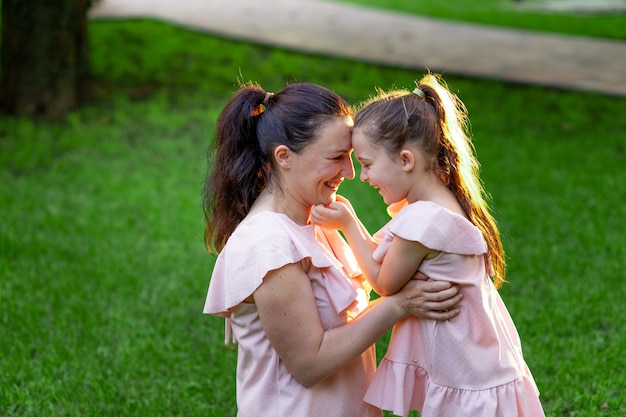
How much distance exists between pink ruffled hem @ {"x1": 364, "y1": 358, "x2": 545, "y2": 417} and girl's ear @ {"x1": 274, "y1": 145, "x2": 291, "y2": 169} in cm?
71

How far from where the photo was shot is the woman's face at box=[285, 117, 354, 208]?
8.64ft

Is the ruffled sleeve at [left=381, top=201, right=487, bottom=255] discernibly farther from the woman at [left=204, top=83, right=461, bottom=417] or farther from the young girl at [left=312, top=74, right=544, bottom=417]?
the woman at [left=204, top=83, right=461, bottom=417]

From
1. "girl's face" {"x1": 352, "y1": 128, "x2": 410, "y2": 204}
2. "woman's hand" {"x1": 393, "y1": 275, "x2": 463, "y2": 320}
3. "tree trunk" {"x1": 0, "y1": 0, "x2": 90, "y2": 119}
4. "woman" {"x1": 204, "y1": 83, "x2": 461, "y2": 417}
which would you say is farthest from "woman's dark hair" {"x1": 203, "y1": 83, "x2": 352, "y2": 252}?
"tree trunk" {"x1": 0, "y1": 0, "x2": 90, "y2": 119}

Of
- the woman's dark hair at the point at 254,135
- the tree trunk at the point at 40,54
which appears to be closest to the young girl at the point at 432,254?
the woman's dark hair at the point at 254,135

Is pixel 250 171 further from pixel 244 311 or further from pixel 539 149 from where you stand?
pixel 539 149

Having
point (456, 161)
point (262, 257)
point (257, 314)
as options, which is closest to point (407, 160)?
point (456, 161)

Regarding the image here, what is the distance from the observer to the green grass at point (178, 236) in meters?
4.15

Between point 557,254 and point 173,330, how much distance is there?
2474 millimetres

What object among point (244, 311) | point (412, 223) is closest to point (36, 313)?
point (244, 311)

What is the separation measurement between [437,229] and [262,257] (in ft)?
1.74

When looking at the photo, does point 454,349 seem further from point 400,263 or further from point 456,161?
point 456,161

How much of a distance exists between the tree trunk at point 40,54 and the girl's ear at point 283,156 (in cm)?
628

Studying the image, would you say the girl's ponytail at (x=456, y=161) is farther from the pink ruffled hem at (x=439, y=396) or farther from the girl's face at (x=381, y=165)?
the pink ruffled hem at (x=439, y=396)

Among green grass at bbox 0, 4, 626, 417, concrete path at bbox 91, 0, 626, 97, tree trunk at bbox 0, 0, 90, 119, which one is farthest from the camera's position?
concrete path at bbox 91, 0, 626, 97
